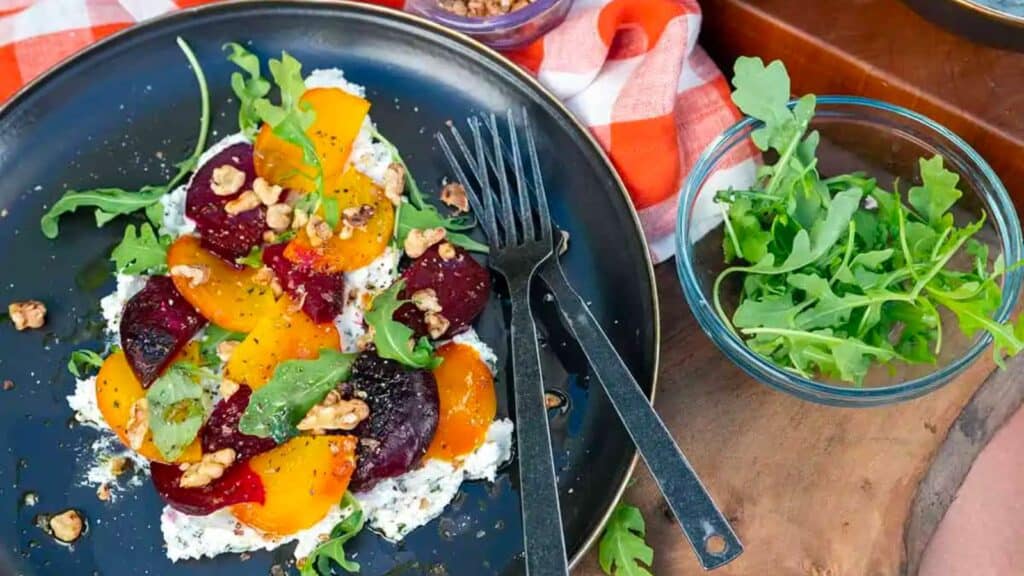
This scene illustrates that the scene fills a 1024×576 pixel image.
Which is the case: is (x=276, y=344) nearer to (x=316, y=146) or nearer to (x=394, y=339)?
(x=394, y=339)

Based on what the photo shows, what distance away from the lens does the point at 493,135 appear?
1.50 m

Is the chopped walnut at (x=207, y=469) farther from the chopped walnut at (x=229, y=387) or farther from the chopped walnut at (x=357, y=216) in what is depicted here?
the chopped walnut at (x=357, y=216)

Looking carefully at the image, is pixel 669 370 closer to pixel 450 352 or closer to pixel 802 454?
pixel 802 454

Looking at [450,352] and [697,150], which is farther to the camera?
[697,150]

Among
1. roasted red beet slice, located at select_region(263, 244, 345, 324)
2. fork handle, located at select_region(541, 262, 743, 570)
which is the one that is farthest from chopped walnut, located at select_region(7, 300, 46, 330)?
fork handle, located at select_region(541, 262, 743, 570)

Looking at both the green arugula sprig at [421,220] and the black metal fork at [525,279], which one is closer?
the black metal fork at [525,279]

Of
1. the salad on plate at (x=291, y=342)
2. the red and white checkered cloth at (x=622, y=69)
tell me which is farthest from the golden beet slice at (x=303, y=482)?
the red and white checkered cloth at (x=622, y=69)

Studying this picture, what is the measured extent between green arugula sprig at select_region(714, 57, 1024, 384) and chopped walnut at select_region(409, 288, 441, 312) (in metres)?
0.40

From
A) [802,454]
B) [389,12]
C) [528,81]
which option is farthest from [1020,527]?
[389,12]

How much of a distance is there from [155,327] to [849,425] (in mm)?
1000

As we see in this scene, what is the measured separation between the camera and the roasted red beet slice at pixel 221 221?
1428 mm

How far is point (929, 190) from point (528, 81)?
587mm

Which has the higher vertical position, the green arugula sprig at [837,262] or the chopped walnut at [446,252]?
the chopped walnut at [446,252]

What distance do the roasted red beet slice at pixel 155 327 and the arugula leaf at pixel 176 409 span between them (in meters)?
0.02
